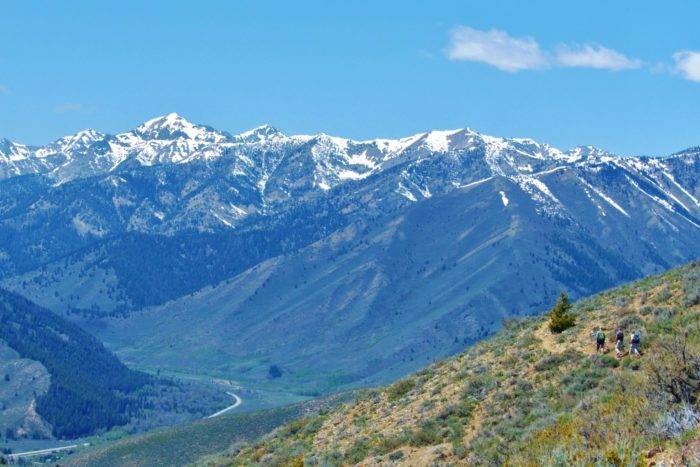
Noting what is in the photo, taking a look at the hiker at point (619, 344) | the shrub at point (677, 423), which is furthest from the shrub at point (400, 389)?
the shrub at point (677, 423)

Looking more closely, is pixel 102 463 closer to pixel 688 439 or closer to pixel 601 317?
pixel 601 317

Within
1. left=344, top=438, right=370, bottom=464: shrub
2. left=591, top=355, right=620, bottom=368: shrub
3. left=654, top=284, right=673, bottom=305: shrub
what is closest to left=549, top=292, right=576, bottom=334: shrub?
left=654, top=284, right=673, bottom=305: shrub

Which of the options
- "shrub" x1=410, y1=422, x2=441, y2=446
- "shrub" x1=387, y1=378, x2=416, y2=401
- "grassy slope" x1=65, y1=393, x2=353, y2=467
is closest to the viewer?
"shrub" x1=410, y1=422, x2=441, y2=446

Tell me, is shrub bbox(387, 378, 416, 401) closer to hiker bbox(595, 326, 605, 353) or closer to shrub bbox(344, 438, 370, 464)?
shrub bbox(344, 438, 370, 464)

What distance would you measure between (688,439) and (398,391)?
3317 cm

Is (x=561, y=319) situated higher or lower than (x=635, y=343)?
higher

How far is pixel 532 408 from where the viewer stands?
40031mm

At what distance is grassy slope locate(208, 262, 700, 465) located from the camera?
28109 millimetres

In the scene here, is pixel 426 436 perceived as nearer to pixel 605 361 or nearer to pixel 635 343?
pixel 605 361

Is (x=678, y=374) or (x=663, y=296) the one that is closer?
(x=678, y=374)

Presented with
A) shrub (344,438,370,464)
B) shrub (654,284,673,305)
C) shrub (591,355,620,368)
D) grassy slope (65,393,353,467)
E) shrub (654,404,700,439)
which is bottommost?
grassy slope (65,393,353,467)

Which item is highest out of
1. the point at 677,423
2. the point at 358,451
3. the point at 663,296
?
the point at 663,296

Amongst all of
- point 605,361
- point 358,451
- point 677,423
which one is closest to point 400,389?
point 358,451

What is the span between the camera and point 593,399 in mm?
35281
